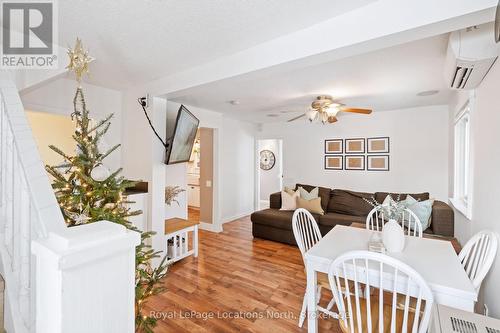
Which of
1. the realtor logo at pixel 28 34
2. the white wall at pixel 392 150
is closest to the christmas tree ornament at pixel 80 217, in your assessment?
the realtor logo at pixel 28 34

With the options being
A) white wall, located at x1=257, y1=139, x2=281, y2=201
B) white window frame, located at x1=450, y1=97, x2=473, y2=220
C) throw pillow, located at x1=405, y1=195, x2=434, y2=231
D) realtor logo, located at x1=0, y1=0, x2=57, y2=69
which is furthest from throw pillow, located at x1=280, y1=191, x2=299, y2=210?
realtor logo, located at x1=0, y1=0, x2=57, y2=69

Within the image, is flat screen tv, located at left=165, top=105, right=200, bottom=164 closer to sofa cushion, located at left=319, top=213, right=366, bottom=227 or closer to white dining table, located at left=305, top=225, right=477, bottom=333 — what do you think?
white dining table, located at left=305, top=225, right=477, bottom=333

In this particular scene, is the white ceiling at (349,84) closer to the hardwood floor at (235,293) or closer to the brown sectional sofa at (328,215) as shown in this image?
the brown sectional sofa at (328,215)

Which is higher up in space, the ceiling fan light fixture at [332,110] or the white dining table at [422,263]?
the ceiling fan light fixture at [332,110]

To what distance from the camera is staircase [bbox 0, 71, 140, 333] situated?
582 millimetres

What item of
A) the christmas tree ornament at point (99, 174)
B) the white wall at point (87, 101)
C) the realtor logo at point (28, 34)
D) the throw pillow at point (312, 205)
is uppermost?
the realtor logo at point (28, 34)

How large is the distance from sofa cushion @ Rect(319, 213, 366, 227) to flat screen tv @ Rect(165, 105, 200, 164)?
2.51 m

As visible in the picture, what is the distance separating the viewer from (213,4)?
4.91 feet

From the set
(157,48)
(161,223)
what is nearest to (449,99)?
(157,48)

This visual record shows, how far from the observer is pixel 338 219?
3936mm

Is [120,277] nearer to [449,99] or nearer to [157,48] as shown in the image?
[157,48]

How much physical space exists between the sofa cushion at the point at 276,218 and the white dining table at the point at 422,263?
1751 mm

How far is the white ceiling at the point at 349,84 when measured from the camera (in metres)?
2.20

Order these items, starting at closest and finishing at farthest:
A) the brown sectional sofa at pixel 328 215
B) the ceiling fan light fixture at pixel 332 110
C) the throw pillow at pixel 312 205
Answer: the ceiling fan light fixture at pixel 332 110 < the brown sectional sofa at pixel 328 215 < the throw pillow at pixel 312 205
